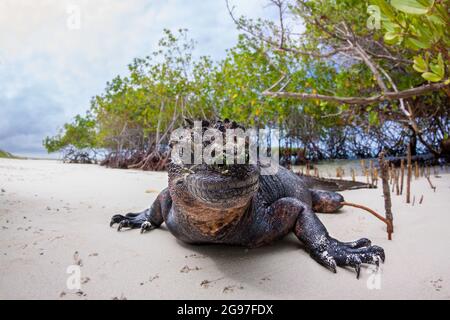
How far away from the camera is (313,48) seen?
8.30 metres

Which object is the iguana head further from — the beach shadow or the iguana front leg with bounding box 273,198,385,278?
the iguana front leg with bounding box 273,198,385,278

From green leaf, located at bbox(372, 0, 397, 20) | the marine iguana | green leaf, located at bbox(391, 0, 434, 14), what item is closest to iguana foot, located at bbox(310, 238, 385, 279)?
the marine iguana

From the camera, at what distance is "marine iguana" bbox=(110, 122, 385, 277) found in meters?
1.43

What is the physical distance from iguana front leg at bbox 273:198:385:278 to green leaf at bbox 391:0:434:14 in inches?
53.4

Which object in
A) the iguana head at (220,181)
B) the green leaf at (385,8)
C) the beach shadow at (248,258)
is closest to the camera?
the iguana head at (220,181)

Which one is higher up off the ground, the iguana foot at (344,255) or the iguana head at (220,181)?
the iguana head at (220,181)

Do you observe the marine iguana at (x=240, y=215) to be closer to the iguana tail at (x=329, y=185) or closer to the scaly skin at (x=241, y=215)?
the scaly skin at (x=241, y=215)

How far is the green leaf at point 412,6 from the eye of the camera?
1677mm

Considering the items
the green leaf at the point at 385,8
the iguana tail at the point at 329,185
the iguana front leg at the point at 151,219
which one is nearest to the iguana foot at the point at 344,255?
the iguana front leg at the point at 151,219

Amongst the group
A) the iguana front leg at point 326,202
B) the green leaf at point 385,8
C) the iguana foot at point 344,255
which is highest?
the green leaf at point 385,8

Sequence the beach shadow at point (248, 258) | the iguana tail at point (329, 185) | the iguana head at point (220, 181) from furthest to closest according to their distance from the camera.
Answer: the iguana tail at point (329, 185) → the beach shadow at point (248, 258) → the iguana head at point (220, 181)

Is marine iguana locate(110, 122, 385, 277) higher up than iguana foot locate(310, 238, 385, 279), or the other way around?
marine iguana locate(110, 122, 385, 277)

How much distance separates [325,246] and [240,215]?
584 millimetres

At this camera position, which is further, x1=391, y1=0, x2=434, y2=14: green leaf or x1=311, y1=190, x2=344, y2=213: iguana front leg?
x1=311, y1=190, x2=344, y2=213: iguana front leg
